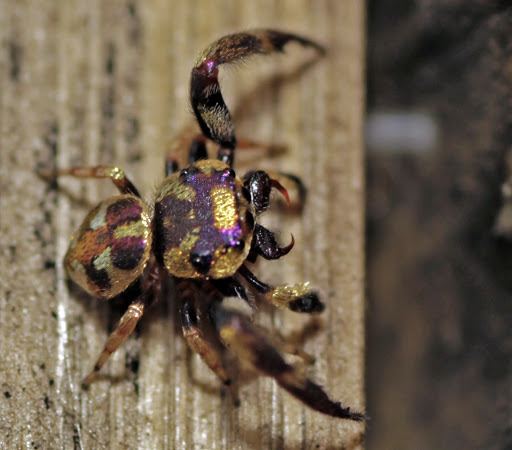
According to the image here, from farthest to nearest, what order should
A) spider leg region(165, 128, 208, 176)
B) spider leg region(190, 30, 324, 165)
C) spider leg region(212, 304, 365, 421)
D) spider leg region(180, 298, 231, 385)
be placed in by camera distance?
spider leg region(165, 128, 208, 176) → spider leg region(190, 30, 324, 165) → spider leg region(180, 298, 231, 385) → spider leg region(212, 304, 365, 421)

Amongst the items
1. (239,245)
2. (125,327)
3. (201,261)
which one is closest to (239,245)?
(239,245)

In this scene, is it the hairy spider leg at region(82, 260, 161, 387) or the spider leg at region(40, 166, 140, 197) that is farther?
the spider leg at region(40, 166, 140, 197)

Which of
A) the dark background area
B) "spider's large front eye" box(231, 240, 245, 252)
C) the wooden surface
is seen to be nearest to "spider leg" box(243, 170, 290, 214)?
"spider's large front eye" box(231, 240, 245, 252)

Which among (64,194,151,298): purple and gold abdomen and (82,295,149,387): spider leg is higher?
(64,194,151,298): purple and gold abdomen

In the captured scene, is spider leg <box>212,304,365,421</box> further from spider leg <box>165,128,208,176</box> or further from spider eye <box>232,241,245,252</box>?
spider leg <box>165,128,208,176</box>

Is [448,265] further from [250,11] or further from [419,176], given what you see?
[250,11]

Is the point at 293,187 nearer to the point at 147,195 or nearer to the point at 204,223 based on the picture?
the point at 204,223

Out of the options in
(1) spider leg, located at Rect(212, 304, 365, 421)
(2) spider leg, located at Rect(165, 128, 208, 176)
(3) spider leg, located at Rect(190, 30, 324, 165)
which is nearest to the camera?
(1) spider leg, located at Rect(212, 304, 365, 421)

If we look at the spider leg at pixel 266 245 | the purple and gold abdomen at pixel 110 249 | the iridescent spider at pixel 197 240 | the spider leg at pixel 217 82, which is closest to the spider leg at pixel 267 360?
the iridescent spider at pixel 197 240
